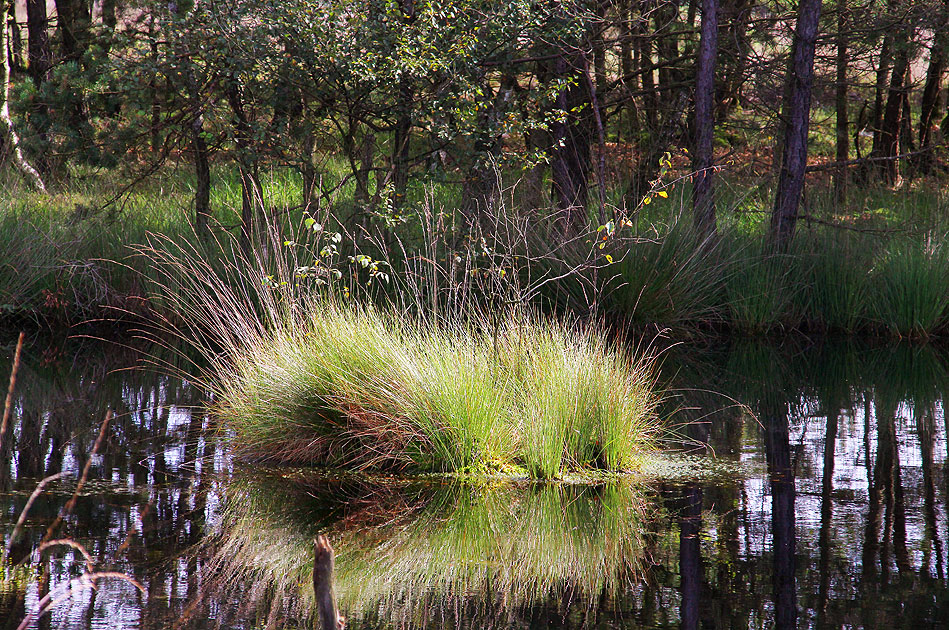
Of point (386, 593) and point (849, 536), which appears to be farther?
point (849, 536)

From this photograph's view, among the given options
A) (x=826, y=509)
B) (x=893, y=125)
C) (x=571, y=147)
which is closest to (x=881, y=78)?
(x=893, y=125)

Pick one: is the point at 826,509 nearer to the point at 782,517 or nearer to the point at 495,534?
the point at 782,517

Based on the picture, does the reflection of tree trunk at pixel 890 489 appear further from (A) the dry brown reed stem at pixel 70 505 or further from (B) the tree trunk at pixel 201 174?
(B) the tree trunk at pixel 201 174

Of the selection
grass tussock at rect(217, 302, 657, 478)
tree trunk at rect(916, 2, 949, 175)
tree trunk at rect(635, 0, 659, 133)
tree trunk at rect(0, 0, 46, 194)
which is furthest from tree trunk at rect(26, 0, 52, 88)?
tree trunk at rect(916, 2, 949, 175)

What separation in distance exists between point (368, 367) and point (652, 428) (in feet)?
5.60

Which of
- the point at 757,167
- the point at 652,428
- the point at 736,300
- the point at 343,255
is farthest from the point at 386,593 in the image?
the point at 757,167

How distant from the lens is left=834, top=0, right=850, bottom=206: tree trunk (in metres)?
11.7

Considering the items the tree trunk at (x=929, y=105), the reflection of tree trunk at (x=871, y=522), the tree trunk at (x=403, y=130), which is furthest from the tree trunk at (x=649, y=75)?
the reflection of tree trunk at (x=871, y=522)

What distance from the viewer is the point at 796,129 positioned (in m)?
11.3

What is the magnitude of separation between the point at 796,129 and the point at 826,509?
7489 millimetres

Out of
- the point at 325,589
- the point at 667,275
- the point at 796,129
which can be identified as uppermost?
the point at 796,129

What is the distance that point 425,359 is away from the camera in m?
5.33

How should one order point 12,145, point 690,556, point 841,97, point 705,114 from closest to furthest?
point 690,556 < point 705,114 < point 12,145 < point 841,97

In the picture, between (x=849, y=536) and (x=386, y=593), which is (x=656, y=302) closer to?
(x=849, y=536)
